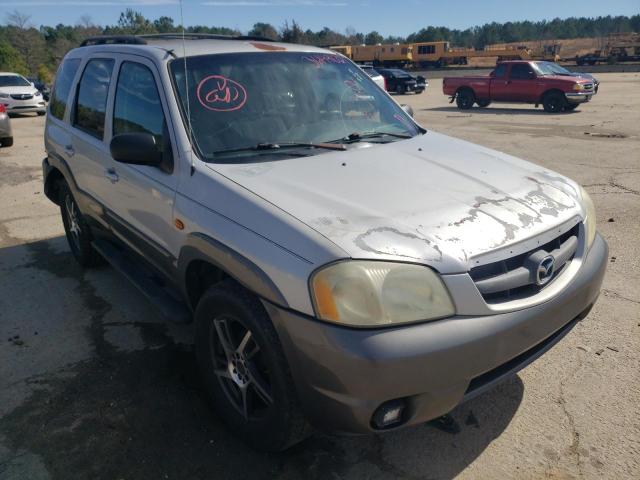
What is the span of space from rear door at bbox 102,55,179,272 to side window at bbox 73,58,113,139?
0.67 ft

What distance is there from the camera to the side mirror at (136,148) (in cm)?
275

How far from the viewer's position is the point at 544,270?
2.28 metres

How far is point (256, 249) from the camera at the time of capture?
221 cm

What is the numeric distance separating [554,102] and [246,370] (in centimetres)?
1830

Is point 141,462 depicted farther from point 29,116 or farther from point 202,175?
point 29,116

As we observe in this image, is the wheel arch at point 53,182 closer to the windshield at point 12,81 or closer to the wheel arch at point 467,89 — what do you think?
the windshield at point 12,81

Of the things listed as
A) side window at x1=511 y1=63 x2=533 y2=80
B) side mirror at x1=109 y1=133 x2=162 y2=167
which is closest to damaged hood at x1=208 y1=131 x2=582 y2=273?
side mirror at x1=109 y1=133 x2=162 y2=167

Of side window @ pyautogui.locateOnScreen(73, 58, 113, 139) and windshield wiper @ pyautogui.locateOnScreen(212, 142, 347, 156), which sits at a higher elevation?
side window @ pyautogui.locateOnScreen(73, 58, 113, 139)

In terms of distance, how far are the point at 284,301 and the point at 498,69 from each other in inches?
781

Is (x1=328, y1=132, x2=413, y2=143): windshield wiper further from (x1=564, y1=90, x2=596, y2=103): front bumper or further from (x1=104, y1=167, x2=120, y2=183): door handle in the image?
(x1=564, y1=90, x2=596, y2=103): front bumper

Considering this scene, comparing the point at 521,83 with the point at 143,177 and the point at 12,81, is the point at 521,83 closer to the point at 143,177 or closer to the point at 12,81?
the point at 143,177

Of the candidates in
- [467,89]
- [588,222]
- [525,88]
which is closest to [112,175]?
[588,222]

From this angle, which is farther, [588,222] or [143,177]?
[143,177]

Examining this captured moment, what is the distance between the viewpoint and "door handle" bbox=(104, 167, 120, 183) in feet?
11.5
